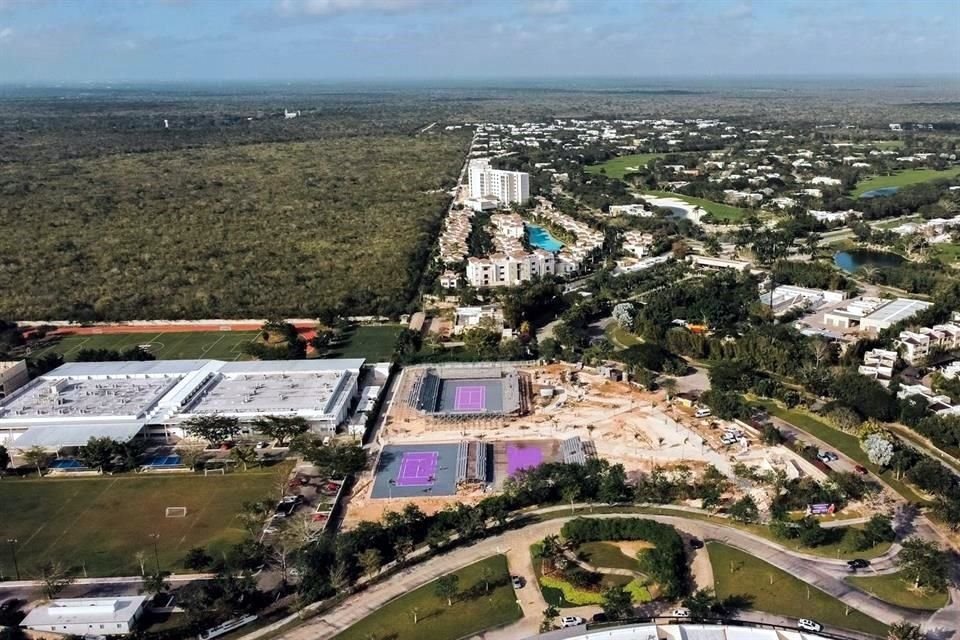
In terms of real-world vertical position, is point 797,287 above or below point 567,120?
below

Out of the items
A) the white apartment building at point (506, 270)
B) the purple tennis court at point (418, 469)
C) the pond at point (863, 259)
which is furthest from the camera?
the pond at point (863, 259)

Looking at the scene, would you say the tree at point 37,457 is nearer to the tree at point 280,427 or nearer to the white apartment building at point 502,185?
the tree at point 280,427

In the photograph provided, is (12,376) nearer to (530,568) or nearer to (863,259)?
(530,568)

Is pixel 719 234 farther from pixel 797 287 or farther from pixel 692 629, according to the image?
pixel 692 629

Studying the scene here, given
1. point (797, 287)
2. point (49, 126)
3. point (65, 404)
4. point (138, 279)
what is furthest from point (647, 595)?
point (49, 126)

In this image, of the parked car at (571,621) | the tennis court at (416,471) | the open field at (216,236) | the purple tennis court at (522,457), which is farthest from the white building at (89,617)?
the open field at (216,236)

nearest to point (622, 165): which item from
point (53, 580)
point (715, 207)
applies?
point (715, 207)

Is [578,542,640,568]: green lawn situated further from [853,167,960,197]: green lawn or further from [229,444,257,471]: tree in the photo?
[853,167,960,197]: green lawn
